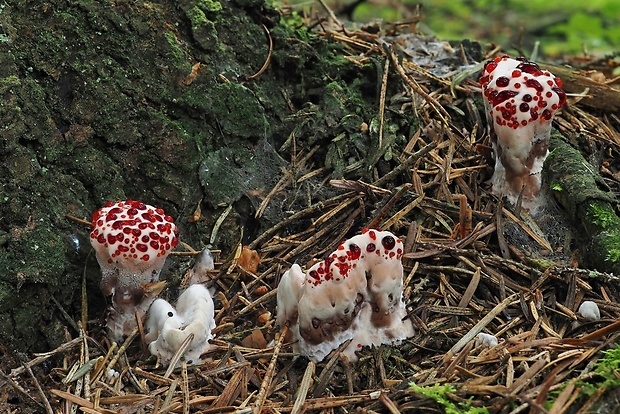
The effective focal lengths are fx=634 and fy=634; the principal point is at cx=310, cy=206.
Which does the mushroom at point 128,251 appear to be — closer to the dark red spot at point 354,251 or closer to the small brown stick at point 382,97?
the dark red spot at point 354,251

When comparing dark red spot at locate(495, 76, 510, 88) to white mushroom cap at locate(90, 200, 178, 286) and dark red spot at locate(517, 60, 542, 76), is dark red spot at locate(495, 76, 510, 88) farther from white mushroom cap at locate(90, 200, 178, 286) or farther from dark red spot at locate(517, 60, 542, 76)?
white mushroom cap at locate(90, 200, 178, 286)

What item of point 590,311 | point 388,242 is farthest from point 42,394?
point 590,311

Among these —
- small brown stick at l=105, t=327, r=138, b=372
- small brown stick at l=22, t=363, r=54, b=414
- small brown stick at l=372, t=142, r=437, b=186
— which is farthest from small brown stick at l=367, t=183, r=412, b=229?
small brown stick at l=22, t=363, r=54, b=414

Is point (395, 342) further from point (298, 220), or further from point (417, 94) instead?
point (417, 94)

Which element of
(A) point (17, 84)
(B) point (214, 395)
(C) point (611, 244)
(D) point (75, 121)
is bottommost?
(B) point (214, 395)

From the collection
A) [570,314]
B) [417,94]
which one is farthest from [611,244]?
[417,94]

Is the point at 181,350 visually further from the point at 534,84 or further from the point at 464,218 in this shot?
the point at 534,84

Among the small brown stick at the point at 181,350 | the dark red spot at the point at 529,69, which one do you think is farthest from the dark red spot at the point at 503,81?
the small brown stick at the point at 181,350
